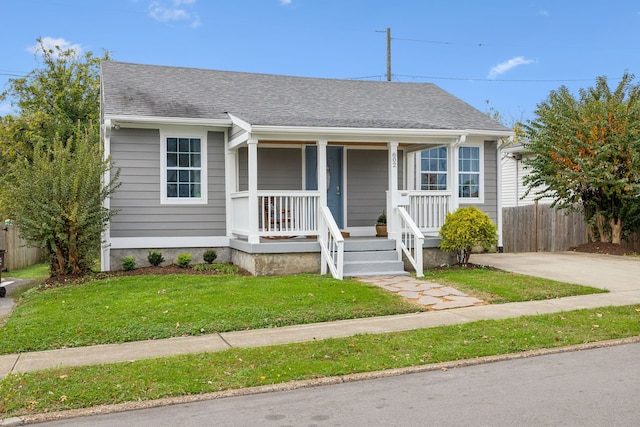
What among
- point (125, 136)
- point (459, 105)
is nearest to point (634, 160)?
point (459, 105)

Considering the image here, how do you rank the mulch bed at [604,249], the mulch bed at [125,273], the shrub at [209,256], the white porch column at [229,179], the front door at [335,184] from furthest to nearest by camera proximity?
the mulch bed at [604,249], the front door at [335,184], the white porch column at [229,179], the shrub at [209,256], the mulch bed at [125,273]

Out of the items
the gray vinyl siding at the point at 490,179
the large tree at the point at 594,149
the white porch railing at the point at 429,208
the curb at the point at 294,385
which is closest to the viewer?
the curb at the point at 294,385

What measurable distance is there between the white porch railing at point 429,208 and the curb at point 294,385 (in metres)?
6.08

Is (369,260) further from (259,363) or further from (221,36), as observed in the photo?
(221,36)

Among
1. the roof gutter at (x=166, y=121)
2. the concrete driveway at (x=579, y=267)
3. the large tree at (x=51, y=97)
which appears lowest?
the concrete driveway at (x=579, y=267)

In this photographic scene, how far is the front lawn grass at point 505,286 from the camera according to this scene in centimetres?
938

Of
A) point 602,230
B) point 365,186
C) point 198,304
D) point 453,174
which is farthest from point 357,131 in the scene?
point 602,230

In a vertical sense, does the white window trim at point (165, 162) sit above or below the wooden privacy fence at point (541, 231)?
above

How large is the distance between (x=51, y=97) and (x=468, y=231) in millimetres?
23858

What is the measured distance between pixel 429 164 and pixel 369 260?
191 inches

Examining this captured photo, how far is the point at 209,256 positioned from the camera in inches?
518

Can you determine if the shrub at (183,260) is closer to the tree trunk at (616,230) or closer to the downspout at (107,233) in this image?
the downspout at (107,233)

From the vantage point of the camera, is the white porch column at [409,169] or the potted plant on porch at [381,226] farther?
the white porch column at [409,169]

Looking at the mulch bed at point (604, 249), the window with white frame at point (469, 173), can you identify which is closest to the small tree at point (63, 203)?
the window with white frame at point (469, 173)
